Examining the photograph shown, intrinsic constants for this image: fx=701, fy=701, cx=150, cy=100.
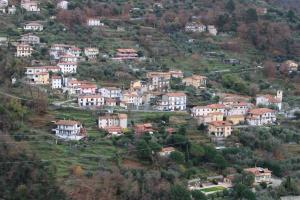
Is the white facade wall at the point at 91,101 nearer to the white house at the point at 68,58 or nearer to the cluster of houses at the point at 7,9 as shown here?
the white house at the point at 68,58

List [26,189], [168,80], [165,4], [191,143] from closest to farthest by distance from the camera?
[26,189] → [191,143] → [168,80] → [165,4]

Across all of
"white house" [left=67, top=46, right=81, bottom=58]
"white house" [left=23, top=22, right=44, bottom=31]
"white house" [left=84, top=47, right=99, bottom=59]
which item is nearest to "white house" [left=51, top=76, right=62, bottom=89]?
"white house" [left=67, top=46, right=81, bottom=58]

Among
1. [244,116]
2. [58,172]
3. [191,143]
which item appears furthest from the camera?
[244,116]

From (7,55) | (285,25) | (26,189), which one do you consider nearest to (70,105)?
(7,55)

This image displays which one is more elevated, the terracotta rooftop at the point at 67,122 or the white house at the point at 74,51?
the white house at the point at 74,51

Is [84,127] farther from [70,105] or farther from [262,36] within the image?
[262,36]

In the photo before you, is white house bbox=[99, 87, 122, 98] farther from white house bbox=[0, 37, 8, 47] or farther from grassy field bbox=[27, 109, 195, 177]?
white house bbox=[0, 37, 8, 47]

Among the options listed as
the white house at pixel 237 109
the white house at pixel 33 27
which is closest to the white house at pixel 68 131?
the white house at pixel 237 109
